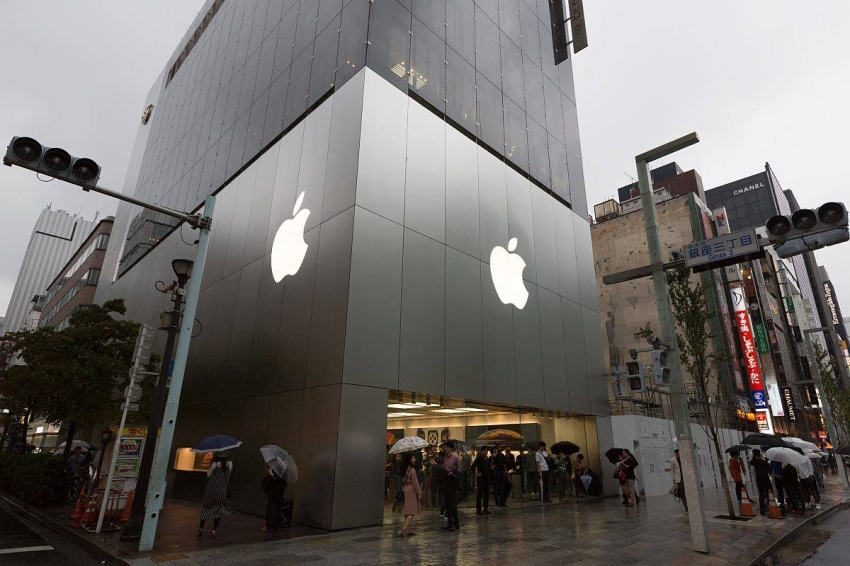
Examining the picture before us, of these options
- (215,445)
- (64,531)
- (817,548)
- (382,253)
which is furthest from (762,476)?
(64,531)

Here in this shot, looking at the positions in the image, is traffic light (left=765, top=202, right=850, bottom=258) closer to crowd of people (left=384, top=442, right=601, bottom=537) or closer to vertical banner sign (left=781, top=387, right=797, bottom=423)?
crowd of people (left=384, top=442, right=601, bottom=537)

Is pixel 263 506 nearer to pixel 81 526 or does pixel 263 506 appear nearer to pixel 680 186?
pixel 81 526

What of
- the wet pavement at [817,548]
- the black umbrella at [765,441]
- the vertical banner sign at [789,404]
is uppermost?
the vertical banner sign at [789,404]

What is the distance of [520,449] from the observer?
56.4 ft

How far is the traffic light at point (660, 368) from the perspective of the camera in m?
9.06

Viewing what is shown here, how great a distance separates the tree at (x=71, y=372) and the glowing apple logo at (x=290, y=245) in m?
8.14

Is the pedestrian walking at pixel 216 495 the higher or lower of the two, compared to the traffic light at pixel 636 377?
lower

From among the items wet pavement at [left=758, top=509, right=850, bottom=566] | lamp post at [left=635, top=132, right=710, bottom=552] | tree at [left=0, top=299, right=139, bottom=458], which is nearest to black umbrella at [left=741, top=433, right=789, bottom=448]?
wet pavement at [left=758, top=509, right=850, bottom=566]

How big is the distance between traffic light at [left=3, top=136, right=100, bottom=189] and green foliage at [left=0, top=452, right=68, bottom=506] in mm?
11007

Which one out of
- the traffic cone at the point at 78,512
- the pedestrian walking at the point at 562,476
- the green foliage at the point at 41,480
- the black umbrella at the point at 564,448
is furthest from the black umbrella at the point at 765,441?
the green foliage at the point at 41,480

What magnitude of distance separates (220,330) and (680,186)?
210ft

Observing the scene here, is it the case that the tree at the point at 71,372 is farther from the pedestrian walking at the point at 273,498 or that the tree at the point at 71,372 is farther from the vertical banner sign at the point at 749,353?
the vertical banner sign at the point at 749,353

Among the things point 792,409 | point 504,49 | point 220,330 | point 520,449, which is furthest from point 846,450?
point 792,409

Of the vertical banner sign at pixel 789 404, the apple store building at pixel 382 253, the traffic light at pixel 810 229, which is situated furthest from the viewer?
the vertical banner sign at pixel 789 404
